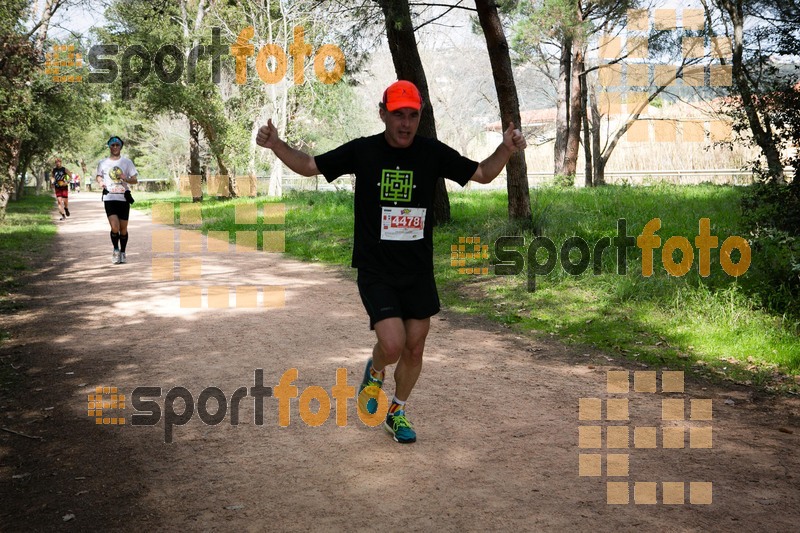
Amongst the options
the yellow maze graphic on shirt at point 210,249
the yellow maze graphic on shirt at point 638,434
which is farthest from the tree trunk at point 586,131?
the yellow maze graphic on shirt at point 638,434

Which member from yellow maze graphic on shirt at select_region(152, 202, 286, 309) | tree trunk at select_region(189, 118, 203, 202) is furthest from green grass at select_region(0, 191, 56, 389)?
tree trunk at select_region(189, 118, 203, 202)

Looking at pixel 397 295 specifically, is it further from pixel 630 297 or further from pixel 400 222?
pixel 630 297

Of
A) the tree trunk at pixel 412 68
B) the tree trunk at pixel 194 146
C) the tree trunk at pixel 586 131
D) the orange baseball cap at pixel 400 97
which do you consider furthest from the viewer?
the tree trunk at pixel 194 146

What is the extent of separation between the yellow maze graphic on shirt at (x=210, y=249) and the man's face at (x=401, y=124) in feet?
17.6

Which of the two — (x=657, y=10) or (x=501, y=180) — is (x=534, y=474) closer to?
(x=657, y=10)

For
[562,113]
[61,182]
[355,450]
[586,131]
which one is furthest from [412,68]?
[586,131]

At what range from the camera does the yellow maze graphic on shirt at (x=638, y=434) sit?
153 inches

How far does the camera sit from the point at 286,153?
4453mm

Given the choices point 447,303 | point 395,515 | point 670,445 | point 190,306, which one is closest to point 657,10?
point 447,303

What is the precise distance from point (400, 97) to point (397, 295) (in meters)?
1.23

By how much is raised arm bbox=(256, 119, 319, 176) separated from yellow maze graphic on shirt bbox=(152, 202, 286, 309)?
5100 millimetres

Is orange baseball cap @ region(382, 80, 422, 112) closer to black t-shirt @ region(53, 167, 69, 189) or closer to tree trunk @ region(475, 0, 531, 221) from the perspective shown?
tree trunk @ region(475, 0, 531, 221)

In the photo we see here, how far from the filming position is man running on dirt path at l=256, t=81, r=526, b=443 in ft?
14.6

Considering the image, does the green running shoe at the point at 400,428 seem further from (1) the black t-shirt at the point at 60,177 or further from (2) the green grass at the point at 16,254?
(1) the black t-shirt at the point at 60,177
